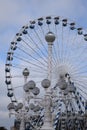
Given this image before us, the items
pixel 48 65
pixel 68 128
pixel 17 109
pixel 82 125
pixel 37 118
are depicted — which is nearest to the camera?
pixel 48 65

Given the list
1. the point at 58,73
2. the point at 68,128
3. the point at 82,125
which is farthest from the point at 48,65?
the point at 82,125

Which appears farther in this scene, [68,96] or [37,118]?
[37,118]

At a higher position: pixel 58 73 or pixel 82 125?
pixel 58 73

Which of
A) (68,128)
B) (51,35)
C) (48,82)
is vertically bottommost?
(68,128)

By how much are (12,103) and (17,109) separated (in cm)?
119

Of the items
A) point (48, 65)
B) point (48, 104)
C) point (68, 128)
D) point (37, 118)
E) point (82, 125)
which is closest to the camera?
point (48, 104)

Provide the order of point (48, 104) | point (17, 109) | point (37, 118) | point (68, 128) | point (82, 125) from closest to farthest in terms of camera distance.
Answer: point (48, 104) < point (17, 109) < point (37, 118) < point (68, 128) < point (82, 125)

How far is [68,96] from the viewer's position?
1909 inches

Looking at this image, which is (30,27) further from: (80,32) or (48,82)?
(48,82)

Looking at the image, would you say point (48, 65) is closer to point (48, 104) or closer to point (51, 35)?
point (51, 35)

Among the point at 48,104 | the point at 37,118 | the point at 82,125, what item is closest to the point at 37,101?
the point at 48,104

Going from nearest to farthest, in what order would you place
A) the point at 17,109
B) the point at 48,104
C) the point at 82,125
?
1. the point at 48,104
2. the point at 17,109
3. the point at 82,125

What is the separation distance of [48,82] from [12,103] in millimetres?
12350

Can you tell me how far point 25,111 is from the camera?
54688 millimetres
